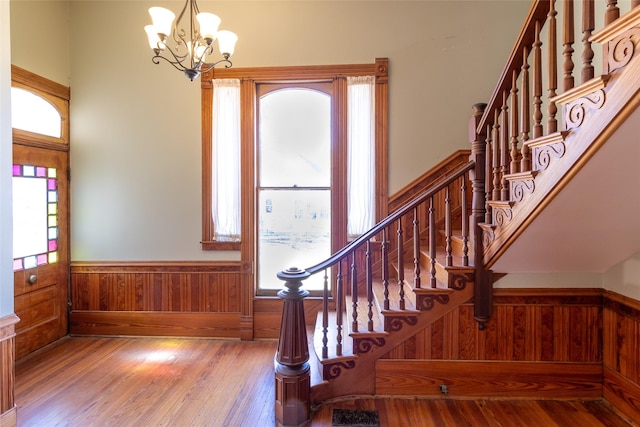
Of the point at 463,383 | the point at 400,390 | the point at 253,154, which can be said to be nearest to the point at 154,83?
the point at 253,154

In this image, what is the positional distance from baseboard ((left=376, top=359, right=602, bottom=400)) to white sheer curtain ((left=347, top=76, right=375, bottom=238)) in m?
1.39

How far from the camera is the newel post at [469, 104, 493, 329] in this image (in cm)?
243

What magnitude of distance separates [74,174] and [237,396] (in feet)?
9.59

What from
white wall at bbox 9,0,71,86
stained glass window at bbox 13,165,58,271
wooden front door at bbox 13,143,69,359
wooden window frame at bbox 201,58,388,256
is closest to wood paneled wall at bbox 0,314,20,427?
wooden front door at bbox 13,143,69,359

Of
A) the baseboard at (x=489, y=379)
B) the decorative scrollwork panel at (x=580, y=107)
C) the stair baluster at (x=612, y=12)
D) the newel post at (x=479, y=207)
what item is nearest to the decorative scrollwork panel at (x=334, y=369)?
the baseboard at (x=489, y=379)

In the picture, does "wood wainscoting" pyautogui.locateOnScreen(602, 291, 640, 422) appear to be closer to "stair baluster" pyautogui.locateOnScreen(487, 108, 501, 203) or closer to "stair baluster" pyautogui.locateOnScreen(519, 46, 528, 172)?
"stair baluster" pyautogui.locateOnScreen(487, 108, 501, 203)

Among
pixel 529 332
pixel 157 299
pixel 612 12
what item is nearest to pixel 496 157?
pixel 612 12

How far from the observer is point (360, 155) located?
3.57 metres

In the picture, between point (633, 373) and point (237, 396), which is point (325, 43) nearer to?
point (237, 396)

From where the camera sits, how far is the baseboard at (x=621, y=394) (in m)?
2.33

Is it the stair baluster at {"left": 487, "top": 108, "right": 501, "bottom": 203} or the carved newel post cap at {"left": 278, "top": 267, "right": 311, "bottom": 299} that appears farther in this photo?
the carved newel post cap at {"left": 278, "top": 267, "right": 311, "bottom": 299}

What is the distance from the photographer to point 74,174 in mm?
3789

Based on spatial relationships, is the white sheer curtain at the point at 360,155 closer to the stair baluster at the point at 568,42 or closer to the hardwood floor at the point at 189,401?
the hardwood floor at the point at 189,401

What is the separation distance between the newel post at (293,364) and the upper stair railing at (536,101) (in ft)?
4.36
